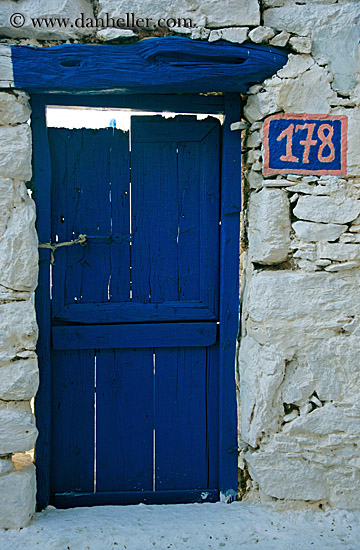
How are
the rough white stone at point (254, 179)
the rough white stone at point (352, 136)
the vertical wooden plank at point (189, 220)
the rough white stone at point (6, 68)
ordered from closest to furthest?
the rough white stone at point (6, 68), the rough white stone at point (352, 136), the rough white stone at point (254, 179), the vertical wooden plank at point (189, 220)

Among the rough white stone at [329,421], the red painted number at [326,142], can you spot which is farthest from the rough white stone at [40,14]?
the rough white stone at [329,421]

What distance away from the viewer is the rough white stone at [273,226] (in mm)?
2463

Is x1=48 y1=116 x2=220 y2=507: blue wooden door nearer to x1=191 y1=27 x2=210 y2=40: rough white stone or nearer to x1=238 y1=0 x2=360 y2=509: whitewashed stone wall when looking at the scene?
x1=238 y1=0 x2=360 y2=509: whitewashed stone wall

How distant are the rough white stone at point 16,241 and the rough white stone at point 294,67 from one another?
4.22 ft

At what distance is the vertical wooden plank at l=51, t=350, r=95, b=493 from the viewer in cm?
269

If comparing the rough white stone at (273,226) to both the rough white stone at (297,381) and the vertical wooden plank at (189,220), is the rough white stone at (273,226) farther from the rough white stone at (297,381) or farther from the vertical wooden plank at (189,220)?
the rough white stone at (297,381)

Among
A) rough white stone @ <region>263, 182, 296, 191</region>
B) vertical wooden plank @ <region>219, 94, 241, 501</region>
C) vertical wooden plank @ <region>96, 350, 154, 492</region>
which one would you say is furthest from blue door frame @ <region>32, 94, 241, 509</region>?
rough white stone @ <region>263, 182, 296, 191</region>

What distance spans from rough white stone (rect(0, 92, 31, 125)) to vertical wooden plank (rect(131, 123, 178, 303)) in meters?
0.54

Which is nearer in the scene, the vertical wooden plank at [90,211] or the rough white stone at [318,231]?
the rough white stone at [318,231]

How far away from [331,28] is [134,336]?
1.69m

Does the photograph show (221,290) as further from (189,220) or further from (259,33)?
(259,33)

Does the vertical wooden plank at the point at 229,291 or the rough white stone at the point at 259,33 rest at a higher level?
the rough white stone at the point at 259,33

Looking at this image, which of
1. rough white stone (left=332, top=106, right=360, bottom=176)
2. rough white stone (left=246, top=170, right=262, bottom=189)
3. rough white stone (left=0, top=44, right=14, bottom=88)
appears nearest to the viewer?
rough white stone (left=0, top=44, right=14, bottom=88)

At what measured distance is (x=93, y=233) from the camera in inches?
105
